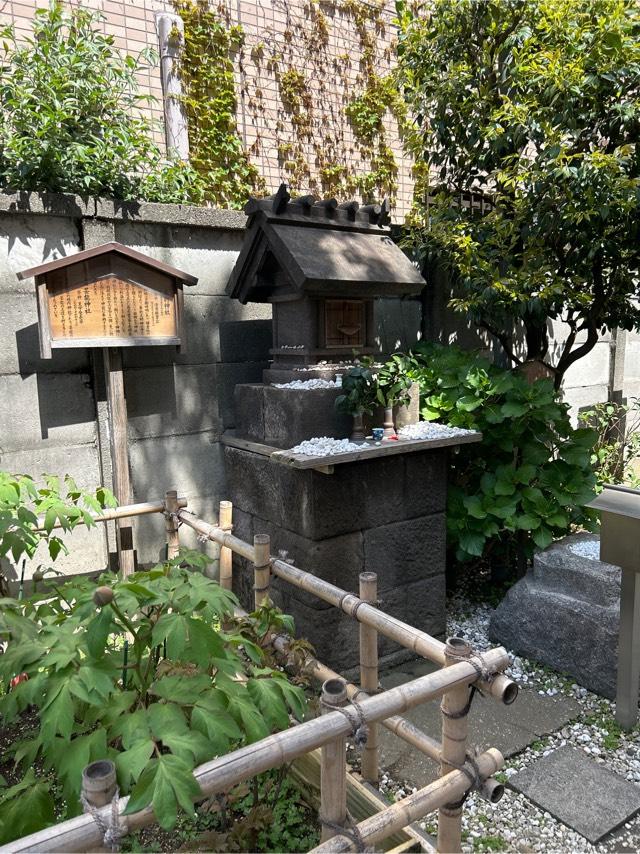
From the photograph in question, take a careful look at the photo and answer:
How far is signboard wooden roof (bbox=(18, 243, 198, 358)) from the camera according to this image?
12.8 ft

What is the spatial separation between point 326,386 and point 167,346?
1.36 m

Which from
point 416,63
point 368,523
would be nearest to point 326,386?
point 368,523

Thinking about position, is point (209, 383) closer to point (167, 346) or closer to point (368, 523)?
point (167, 346)

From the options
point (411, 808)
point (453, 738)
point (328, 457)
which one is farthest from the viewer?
point (328, 457)

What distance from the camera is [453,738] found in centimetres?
229

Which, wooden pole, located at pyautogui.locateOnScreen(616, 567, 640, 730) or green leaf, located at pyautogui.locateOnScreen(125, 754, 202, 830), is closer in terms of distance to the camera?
green leaf, located at pyautogui.locateOnScreen(125, 754, 202, 830)

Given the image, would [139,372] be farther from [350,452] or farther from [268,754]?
[268,754]

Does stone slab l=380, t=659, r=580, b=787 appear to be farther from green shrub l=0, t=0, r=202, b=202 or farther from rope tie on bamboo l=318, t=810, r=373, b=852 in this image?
green shrub l=0, t=0, r=202, b=202

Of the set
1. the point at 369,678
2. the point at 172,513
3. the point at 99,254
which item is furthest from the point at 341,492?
the point at 99,254

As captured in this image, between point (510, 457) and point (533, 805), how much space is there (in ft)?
9.10

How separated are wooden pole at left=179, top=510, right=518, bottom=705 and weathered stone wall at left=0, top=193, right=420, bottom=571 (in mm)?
1121

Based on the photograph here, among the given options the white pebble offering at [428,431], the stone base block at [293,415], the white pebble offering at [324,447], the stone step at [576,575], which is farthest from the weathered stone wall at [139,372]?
the stone step at [576,575]

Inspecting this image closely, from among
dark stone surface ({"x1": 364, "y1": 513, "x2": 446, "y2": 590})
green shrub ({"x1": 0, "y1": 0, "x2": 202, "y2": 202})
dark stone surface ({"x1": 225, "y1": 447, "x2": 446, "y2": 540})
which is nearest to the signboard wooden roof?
green shrub ({"x1": 0, "y1": 0, "x2": 202, "y2": 202})

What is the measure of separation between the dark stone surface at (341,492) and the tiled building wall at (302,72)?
14.0ft
